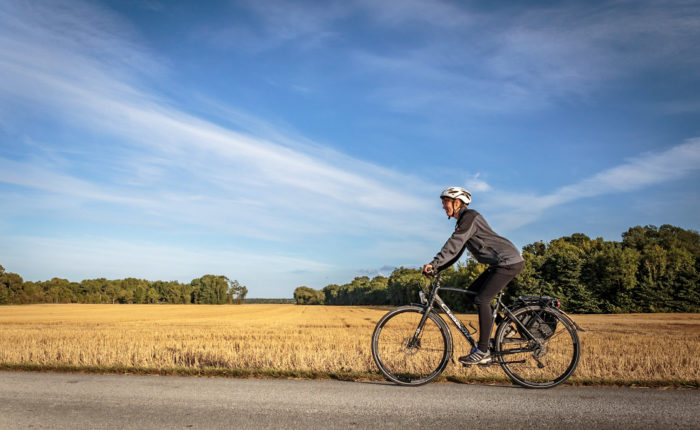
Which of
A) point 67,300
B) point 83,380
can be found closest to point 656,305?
point 83,380

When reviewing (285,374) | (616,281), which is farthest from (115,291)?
(285,374)

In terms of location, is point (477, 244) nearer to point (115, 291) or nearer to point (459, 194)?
point (459, 194)

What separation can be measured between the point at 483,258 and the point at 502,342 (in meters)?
1.21

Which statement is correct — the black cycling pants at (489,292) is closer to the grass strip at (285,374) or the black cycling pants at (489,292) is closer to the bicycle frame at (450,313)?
the bicycle frame at (450,313)

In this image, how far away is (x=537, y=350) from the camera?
6.61 meters

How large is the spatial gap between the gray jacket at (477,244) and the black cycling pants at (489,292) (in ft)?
0.31

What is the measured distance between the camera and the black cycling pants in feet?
21.2

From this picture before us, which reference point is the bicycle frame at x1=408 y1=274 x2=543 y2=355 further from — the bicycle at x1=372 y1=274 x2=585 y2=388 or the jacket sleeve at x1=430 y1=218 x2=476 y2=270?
the jacket sleeve at x1=430 y1=218 x2=476 y2=270

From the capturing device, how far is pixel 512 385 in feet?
21.7

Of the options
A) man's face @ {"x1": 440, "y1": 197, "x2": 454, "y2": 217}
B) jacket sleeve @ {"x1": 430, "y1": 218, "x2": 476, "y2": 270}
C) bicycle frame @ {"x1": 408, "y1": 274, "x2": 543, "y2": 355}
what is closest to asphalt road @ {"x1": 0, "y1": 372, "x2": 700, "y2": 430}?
bicycle frame @ {"x1": 408, "y1": 274, "x2": 543, "y2": 355}

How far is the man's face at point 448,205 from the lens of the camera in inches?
267

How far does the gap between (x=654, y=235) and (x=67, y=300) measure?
493 feet

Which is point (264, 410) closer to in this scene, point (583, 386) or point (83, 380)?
point (83, 380)

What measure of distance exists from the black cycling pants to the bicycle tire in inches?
8.7
